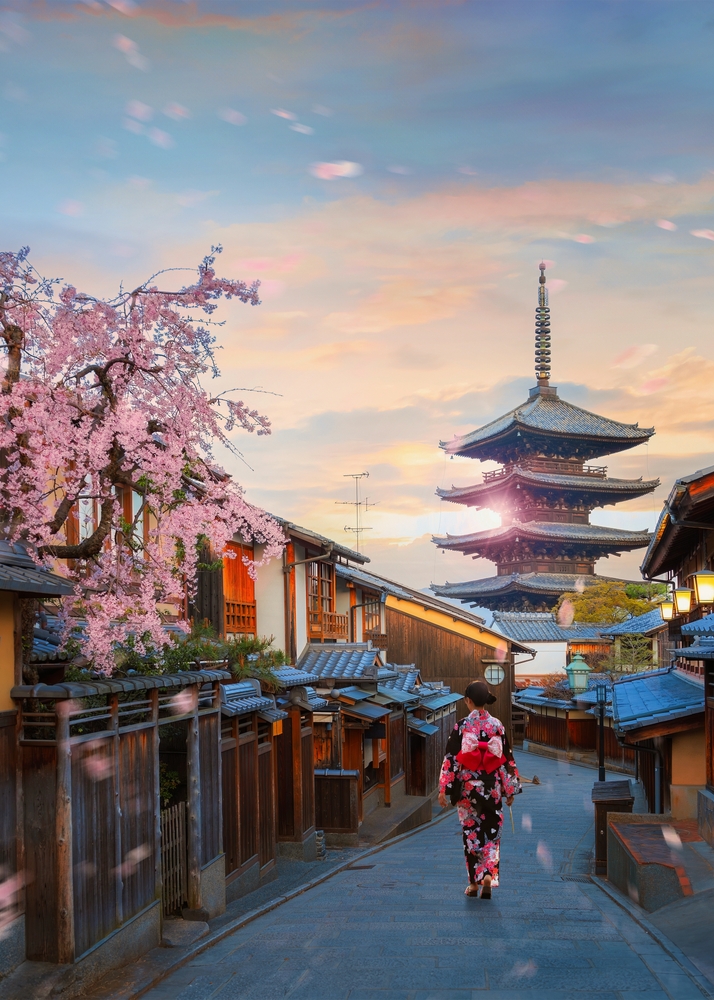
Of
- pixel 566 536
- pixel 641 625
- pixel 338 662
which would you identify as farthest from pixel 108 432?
pixel 566 536

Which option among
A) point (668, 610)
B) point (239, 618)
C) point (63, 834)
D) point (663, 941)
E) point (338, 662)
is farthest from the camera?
point (338, 662)

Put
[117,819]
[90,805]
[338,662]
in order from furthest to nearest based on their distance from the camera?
[338,662] → [117,819] → [90,805]

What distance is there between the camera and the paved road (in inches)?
284

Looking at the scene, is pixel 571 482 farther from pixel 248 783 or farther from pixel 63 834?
pixel 63 834

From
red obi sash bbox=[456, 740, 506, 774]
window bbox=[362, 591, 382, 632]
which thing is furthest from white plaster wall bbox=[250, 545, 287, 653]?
red obi sash bbox=[456, 740, 506, 774]

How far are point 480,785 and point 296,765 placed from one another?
A: 740cm

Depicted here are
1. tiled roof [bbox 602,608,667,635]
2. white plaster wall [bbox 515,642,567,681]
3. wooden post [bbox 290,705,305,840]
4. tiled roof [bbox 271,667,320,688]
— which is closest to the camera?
tiled roof [bbox 271,667,320,688]

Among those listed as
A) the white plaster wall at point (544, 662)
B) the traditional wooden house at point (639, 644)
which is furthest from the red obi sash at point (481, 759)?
the white plaster wall at point (544, 662)

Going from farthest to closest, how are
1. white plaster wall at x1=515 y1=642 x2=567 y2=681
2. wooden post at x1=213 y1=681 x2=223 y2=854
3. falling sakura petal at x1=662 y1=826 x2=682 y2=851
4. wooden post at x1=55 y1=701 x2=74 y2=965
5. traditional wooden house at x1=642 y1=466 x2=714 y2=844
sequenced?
white plaster wall at x1=515 y1=642 x2=567 y2=681 → traditional wooden house at x1=642 y1=466 x2=714 y2=844 → falling sakura petal at x1=662 y1=826 x2=682 y2=851 → wooden post at x1=213 y1=681 x2=223 y2=854 → wooden post at x1=55 y1=701 x2=74 y2=965

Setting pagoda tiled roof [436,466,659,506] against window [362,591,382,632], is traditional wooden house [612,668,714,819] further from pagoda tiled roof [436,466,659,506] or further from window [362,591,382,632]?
pagoda tiled roof [436,466,659,506]

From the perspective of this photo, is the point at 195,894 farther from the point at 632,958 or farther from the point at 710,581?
the point at 710,581

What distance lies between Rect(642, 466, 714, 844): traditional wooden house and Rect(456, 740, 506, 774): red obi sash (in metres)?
3.93

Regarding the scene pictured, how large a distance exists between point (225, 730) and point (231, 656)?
6.79 ft

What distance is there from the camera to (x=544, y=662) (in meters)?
51.8
